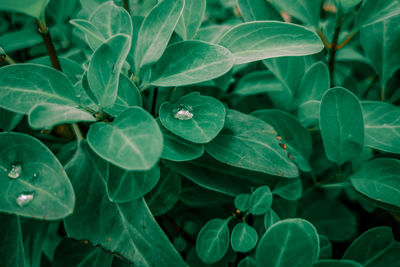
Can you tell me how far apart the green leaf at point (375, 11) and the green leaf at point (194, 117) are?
377 millimetres

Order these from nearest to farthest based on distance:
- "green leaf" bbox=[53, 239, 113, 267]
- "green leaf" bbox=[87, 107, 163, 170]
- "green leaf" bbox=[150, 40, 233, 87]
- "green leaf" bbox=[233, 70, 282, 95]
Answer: "green leaf" bbox=[87, 107, 163, 170] → "green leaf" bbox=[150, 40, 233, 87] → "green leaf" bbox=[53, 239, 113, 267] → "green leaf" bbox=[233, 70, 282, 95]

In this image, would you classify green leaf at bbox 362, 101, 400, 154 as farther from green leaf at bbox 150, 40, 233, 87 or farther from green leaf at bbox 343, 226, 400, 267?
green leaf at bbox 150, 40, 233, 87

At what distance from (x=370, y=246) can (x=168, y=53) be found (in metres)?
0.52

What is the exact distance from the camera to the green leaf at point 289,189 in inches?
23.1

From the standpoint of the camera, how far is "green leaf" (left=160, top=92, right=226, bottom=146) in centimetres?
48

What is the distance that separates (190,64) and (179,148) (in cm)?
14

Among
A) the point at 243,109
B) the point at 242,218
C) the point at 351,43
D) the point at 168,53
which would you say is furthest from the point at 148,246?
the point at 351,43

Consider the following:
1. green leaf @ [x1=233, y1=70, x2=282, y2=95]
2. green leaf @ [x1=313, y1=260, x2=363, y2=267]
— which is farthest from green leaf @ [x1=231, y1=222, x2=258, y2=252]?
green leaf @ [x1=233, y1=70, x2=282, y2=95]

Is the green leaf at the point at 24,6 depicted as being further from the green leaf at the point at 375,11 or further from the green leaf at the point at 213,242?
the green leaf at the point at 375,11

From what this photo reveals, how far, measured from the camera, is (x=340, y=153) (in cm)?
59

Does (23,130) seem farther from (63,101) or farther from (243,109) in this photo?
(243,109)

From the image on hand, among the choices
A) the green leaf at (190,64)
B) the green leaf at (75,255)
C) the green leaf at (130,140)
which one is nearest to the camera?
the green leaf at (130,140)

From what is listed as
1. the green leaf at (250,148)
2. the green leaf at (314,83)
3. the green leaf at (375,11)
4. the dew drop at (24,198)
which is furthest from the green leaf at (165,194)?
the green leaf at (375,11)

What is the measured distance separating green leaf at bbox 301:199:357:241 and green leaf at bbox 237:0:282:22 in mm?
475
